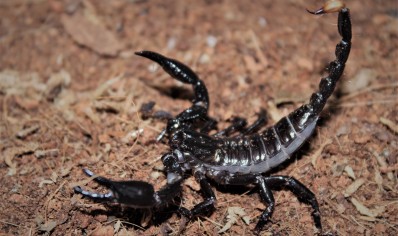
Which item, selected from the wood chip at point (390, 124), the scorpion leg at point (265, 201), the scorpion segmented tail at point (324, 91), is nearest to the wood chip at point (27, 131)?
the scorpion leg at point (265, 201)

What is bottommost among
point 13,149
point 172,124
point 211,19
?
point 13,149

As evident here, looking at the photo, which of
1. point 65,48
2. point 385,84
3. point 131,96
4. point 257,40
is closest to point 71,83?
point 65,48

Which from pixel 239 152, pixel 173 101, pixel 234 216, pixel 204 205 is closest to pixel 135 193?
pixel 204 205

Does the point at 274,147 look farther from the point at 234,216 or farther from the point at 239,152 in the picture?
the point at 234,216

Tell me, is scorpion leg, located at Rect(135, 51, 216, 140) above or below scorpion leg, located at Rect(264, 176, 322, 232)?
above

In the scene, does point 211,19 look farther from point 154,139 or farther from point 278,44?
point 154,139

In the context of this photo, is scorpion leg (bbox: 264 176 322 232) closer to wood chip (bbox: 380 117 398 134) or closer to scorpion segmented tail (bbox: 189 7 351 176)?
scorpion segmented tail (bbox: 189 7 351 176)

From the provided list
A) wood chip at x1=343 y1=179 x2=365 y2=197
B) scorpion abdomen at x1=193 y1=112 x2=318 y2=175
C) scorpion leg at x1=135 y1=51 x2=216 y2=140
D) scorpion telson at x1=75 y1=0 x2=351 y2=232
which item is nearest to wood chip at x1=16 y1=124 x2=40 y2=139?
scorpion telson at x1=75 y1=0 x2=351 y2=232
